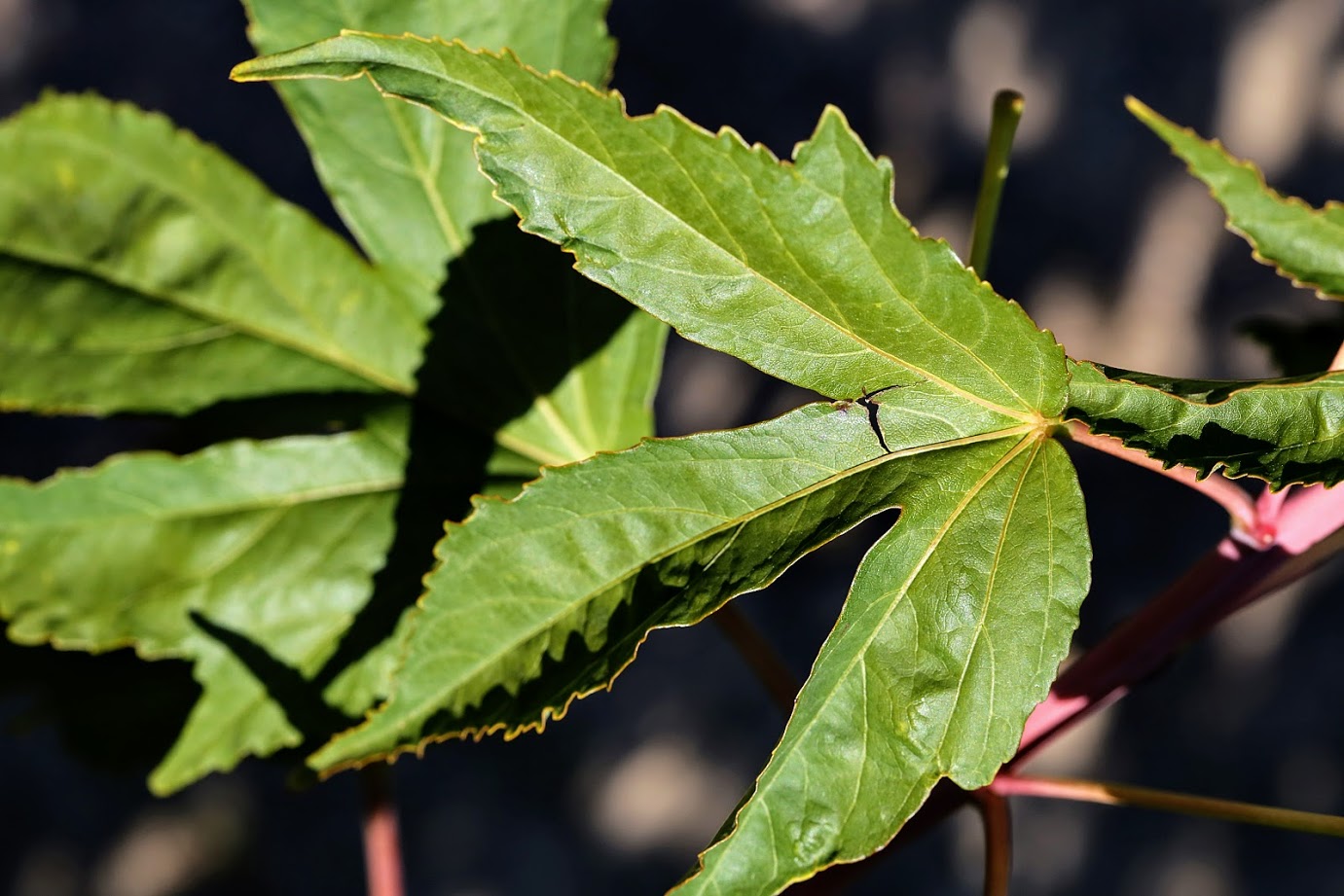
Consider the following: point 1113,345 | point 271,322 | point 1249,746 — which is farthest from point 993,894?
point 1249,746

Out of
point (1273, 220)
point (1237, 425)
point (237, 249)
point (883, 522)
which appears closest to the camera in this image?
point (1237, 425)

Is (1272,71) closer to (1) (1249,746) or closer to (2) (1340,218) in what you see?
(1) (1249,746)

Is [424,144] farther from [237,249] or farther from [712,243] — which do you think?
[712,243]

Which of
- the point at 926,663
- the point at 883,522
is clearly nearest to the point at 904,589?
the point at 926,663

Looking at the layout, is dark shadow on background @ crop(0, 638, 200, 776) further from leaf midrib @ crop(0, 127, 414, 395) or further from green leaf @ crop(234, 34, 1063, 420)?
green leaf @ crop(234, 34, 1063, 420)

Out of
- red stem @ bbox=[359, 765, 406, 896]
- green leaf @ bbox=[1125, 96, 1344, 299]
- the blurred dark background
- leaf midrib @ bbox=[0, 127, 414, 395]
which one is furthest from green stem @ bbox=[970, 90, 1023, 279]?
the blurred dark background

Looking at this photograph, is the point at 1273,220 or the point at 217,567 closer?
the point at 1273,220
